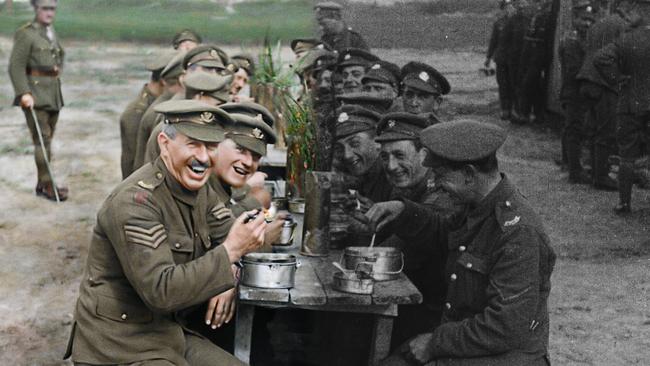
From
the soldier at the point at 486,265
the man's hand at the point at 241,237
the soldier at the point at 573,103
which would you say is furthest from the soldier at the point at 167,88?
the soldier at the point at 573,103

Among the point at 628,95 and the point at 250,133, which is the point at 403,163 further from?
the point at 628,95

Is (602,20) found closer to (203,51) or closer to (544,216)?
(544,216)

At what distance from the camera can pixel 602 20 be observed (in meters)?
4.25

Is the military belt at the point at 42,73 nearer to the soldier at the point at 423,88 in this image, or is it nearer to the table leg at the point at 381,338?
the soldier at the point at 423,88

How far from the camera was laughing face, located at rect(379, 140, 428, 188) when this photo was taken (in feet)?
16.0

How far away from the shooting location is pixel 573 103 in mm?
4430

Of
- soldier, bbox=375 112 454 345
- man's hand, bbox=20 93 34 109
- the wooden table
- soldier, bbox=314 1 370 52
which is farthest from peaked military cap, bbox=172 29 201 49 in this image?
the wooden table

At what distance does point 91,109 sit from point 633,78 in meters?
13.1

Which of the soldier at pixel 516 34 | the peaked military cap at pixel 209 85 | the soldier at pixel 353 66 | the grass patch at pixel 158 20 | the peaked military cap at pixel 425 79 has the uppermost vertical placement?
the soldier at pixel 516 34

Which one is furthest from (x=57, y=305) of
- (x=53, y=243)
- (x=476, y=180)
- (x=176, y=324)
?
(x=476, y=180)

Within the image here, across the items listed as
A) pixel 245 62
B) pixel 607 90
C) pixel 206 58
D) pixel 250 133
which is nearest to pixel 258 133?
pixel 250 133

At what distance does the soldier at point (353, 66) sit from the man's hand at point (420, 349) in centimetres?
137

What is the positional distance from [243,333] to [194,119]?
1.05 m

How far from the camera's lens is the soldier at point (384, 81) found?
4.98 metres
